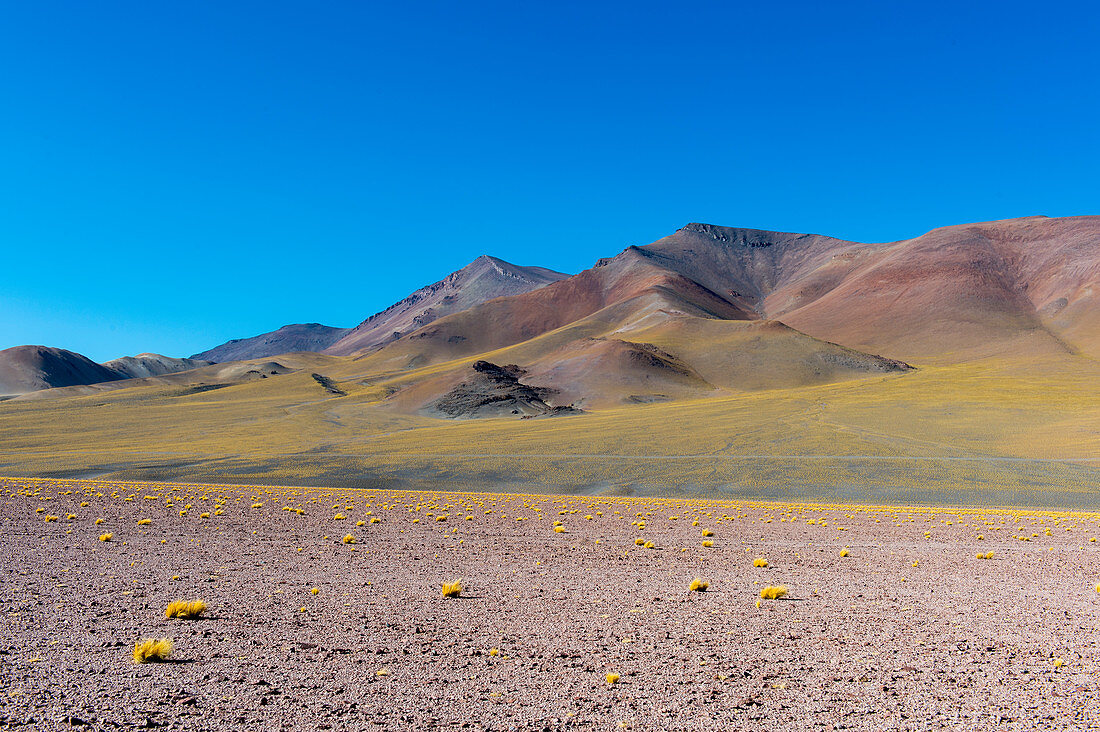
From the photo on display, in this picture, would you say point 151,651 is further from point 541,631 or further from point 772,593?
point 772,593

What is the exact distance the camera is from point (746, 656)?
7.99 meters

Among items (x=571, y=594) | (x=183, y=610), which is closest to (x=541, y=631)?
(x=571, y=594)

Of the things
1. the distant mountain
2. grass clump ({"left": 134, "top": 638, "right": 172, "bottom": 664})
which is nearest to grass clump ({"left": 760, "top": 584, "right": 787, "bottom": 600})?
grass clump ({"left": 134, "top": 638, "right": 172, "bottom": 664})

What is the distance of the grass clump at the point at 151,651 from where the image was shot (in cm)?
723

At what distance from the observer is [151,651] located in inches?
287

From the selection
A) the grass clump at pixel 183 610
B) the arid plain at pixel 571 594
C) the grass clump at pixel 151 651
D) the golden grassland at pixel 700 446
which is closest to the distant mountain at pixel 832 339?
the golden grassland at pixel 700 446

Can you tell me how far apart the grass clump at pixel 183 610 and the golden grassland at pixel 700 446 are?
30669 mm

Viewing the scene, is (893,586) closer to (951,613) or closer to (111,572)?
(951,613)

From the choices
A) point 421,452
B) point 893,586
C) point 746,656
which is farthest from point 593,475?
point 746,656

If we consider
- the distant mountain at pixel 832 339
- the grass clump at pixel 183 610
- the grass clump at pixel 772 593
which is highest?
the distant mountain at pixel 832 339

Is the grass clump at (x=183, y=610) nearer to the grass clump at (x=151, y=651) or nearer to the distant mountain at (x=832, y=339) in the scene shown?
the grass clump at (x=151, y=651)

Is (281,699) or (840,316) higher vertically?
(840,316)

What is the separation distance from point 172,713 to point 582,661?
423cm

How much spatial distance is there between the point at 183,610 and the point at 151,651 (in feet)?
6.60
